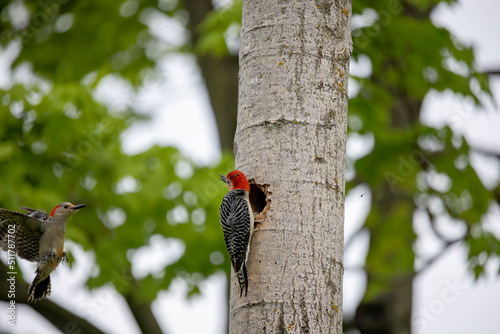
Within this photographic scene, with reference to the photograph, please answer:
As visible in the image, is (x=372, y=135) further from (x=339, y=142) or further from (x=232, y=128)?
(x=339, y=142)

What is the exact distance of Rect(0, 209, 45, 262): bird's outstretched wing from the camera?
3.60 metres

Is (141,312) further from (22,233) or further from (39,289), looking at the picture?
(22,233)

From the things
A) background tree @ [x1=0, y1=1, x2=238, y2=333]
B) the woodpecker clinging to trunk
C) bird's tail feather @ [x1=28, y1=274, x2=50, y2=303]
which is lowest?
bird's tail feather @ [x1=28, y1=274, x2=50, y2=303]

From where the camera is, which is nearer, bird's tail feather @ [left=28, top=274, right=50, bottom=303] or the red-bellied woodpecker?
the red-bellied woodpecker

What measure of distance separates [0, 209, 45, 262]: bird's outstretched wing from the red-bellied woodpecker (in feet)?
3.89

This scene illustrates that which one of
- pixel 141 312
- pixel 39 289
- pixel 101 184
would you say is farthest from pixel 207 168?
pixel 39 289

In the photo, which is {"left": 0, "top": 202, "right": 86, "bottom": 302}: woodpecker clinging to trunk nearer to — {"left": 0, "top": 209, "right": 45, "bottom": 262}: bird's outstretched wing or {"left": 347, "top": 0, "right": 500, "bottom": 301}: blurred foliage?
{"left": 0, "top": 209, "right": 45, "bottom": 262}: bird's outstretched wing

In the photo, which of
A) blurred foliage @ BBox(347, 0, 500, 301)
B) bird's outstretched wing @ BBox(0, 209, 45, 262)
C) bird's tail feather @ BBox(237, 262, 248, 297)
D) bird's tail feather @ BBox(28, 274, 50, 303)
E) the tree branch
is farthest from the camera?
the tree branch

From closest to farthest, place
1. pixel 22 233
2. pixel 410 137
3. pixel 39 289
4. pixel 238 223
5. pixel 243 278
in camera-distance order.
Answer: pixel 243 278, pixel 238 223, pixel 22 233, pixel 39 289, pixel 410 137

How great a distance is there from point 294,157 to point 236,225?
552mm

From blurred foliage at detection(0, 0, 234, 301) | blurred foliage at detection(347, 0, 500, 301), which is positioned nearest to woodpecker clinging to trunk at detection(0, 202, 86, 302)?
blurred foliage at detection(0, 0, 234, 301)

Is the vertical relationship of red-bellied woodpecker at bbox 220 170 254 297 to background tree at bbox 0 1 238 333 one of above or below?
below

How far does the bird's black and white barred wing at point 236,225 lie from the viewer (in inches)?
118

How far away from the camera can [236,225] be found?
10.5ft
